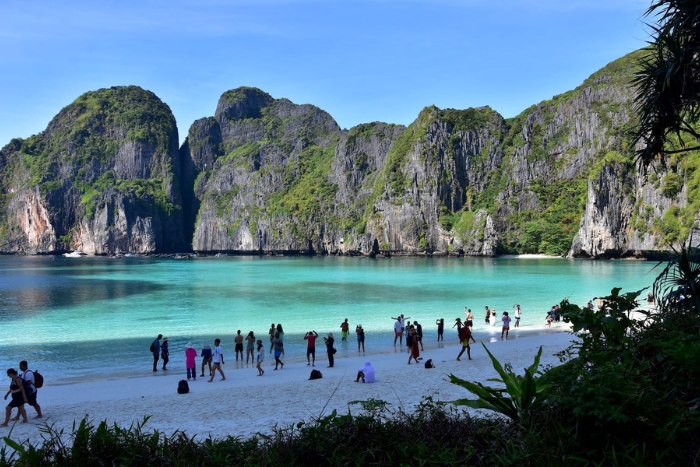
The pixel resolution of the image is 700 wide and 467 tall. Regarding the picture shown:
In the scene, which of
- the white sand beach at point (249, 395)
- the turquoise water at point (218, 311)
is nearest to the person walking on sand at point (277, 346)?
the white sand beach at point (249, 395)

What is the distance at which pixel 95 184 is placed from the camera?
17950cm

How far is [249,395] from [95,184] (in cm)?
19065

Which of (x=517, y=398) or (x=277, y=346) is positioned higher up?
(x=517, y=398)

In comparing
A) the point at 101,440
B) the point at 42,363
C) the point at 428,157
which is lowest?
the point at 42,363

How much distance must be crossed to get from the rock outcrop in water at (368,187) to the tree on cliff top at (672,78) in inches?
2971

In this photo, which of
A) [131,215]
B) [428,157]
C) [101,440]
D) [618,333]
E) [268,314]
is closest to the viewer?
[101,440]

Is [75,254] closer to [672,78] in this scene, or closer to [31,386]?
[31,386]

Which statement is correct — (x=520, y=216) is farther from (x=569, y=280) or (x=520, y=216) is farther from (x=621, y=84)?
(x=569, y=280)

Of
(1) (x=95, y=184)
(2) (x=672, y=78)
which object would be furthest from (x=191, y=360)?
(1) (x=95, y=184)

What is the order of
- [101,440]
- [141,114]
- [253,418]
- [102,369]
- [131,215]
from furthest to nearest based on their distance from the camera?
[141,114], [131,215], [102,369], [253,418], [101,440]

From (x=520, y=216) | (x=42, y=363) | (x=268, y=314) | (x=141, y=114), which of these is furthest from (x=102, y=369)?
(x=141, y=114)

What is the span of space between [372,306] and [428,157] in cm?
10878

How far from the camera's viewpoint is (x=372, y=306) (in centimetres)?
3450

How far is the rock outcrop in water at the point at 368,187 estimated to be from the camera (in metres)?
99.3
